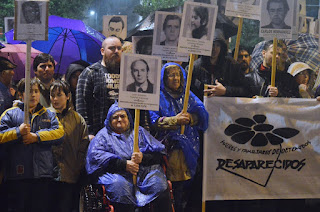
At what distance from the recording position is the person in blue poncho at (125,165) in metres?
5.68

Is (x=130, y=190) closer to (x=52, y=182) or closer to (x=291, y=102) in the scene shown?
(x=52, y=182)

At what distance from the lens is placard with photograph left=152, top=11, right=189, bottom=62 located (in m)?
6.34

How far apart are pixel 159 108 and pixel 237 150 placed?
3.32 ft

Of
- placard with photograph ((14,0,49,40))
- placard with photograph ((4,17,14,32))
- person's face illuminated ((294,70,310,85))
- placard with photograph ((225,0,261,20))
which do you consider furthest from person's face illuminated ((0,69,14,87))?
placard with photograph ((4,17,14,32))

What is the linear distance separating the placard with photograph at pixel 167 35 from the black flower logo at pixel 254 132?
1004 millimetres

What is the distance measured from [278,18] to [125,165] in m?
2.56

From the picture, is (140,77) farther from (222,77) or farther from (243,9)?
(243,9)

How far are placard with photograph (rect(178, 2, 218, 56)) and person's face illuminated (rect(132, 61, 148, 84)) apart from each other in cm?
50

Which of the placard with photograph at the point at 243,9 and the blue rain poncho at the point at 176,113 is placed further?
the placard with photograph at the point at 243,9

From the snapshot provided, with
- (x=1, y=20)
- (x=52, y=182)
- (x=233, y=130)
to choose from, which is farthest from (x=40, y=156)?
(x=1, y=20)

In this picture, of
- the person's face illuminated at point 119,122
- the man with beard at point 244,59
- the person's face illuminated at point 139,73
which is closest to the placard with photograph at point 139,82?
the person's face illuminated at point 139,73

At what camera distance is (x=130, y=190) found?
225 inches

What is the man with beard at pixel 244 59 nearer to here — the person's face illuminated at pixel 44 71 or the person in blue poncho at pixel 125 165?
the person in blue poncho at pixel 125 165

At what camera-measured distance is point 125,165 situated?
5.73 metres
